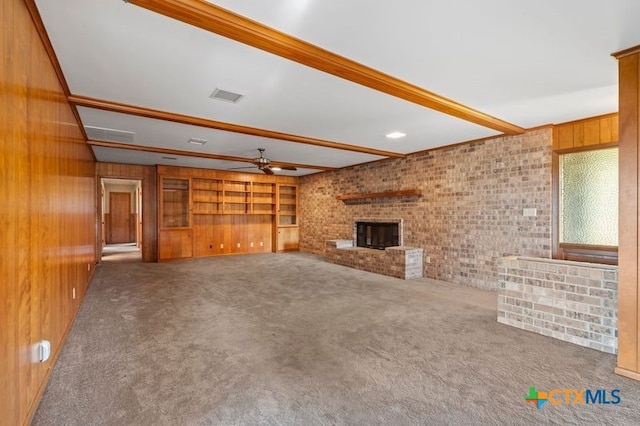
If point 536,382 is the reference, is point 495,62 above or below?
above

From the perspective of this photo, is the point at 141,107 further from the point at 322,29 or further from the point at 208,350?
the point at 208,350

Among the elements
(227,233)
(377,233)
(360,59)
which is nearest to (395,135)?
(360,59)

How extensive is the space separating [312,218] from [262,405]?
7.70m

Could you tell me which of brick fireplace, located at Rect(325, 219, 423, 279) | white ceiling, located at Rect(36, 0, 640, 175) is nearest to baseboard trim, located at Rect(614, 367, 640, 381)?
white ceiling, located at Rect(36, 0, 640, 175)

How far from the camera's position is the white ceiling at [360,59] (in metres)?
1.99

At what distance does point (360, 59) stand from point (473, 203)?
3.74 meters

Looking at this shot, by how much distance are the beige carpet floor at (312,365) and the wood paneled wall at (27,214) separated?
1.26 ft

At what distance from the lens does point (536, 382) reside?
2279mm

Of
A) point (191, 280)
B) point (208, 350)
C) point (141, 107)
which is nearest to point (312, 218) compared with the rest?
point (191, 280)

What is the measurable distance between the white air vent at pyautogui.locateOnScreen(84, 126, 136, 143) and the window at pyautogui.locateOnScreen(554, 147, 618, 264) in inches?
253

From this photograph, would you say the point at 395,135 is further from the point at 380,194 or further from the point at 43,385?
the point at 43,385

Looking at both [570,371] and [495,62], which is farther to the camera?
[495,62]

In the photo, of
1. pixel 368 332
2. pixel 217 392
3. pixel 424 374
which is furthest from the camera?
pixel 368 332

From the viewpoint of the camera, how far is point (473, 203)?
17.5 ft
